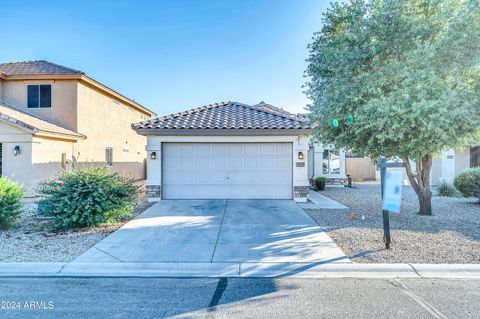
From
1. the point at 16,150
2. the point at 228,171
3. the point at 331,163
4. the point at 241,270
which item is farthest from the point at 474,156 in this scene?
the point at 16,150

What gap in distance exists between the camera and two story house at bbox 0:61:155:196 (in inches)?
471

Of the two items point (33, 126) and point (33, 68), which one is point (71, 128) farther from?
point (33, 68)

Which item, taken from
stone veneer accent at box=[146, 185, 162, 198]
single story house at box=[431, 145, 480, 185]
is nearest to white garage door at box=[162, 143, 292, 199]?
stone veneer accent at box=[146, 185, 162, 198]

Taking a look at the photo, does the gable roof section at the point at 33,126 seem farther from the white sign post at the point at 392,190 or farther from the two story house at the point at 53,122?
the white sign post at the point at 392,190

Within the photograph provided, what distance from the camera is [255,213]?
923cm

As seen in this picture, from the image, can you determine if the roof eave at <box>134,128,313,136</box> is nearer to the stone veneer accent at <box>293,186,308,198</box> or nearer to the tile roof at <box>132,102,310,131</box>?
the tile roof at <box>132,102,310,131</box>

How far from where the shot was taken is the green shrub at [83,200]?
23.8 feet

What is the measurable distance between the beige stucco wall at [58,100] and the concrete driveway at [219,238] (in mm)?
8728

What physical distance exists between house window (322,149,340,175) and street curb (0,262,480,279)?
521 inches

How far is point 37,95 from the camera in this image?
15.1 metres

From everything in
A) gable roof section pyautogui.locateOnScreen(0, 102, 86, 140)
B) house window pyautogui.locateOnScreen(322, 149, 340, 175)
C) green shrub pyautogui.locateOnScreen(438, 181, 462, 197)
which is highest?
gable roof section pyautogui.locateOnScreen(0, 102, 86, 140)

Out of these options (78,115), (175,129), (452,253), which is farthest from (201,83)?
(452,253)

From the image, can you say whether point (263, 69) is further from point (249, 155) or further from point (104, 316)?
point (104, 316)

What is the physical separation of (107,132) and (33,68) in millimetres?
5159
